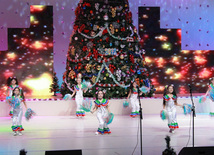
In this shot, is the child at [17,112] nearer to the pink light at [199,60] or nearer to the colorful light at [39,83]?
the colorful light at [39,83]

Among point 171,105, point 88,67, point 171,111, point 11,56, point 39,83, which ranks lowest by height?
point 171,111

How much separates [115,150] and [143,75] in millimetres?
5430

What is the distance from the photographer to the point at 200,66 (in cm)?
1336

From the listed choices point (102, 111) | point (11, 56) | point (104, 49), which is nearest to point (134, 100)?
point (104, 49)

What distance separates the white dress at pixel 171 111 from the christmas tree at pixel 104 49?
2.94m

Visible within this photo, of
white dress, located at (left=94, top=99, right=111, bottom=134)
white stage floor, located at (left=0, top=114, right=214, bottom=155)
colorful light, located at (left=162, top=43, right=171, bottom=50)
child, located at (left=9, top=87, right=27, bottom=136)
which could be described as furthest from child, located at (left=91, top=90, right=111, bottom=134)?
colorful light, located at (left=162, top=43, right=171, bottom=50)

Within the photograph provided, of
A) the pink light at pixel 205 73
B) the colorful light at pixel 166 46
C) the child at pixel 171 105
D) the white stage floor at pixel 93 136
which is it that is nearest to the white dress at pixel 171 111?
the child at pixel 171 105

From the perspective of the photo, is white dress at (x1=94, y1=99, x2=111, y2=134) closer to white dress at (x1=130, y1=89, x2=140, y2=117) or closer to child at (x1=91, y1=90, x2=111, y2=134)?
child at (x1=91, y1=90, x2=111, y2=134)

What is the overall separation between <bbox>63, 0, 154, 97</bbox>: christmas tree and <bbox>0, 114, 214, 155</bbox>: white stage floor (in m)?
1.58

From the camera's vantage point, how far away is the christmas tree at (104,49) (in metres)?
10.4

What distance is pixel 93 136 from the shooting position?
6785 mm

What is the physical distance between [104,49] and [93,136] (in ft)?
13.9

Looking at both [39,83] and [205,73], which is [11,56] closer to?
[39,83]

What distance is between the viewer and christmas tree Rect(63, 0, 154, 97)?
34.0 ft
